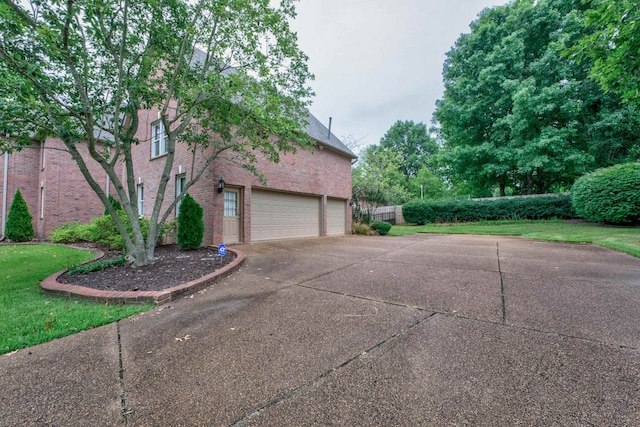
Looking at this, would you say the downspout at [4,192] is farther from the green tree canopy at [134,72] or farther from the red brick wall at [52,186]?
the green tree canopy at [134,72]

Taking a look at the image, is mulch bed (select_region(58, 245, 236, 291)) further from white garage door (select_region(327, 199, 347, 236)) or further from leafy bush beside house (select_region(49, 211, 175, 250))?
white garage door (select_region(327, 199, 347, 236))

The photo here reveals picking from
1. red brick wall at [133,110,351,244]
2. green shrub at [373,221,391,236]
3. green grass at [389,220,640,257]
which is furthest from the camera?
green shrub at [373,221,391,236]

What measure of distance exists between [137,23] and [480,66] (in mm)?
18310

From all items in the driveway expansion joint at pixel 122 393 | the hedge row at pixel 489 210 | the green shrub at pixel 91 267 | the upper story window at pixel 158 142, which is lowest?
the driveway expansion joint at pixel 122 393

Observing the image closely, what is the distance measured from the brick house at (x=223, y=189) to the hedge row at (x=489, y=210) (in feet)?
21.7

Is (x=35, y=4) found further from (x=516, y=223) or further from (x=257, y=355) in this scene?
(x=516, y=223)

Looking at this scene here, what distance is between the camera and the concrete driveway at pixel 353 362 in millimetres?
1551

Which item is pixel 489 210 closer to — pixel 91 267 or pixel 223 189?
pixel 223 189

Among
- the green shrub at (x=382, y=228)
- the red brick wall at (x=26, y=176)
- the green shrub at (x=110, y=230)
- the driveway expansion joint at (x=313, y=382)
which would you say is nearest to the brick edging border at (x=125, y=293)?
the driveway expansion joint at (x=313, y=382)

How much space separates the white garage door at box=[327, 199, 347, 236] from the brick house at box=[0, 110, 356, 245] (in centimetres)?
5

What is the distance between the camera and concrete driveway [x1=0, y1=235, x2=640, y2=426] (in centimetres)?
155

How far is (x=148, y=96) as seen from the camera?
5262 millimetres

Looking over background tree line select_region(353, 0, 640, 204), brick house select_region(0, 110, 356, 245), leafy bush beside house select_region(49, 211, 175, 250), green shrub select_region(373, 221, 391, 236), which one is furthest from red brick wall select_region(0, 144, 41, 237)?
green shrub select_region(373, 221, 391, 236)

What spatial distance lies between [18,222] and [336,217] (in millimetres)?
12853
